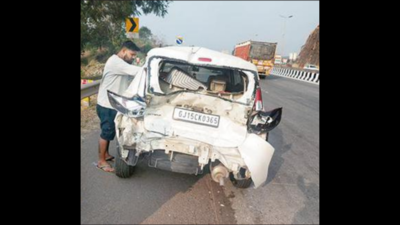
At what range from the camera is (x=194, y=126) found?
9.46ft

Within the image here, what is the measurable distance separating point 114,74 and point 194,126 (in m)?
1.34

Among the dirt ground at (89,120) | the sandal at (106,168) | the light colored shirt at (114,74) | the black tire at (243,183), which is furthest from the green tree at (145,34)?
the black tire at (243,183)

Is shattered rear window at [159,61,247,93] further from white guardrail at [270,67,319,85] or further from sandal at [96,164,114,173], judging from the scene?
white guardrail at [270,67,319,85]

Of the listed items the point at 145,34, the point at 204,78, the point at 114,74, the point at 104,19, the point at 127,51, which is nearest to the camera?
the point at 114,74

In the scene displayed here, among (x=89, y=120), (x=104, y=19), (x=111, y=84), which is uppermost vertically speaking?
(x=104, y=19)

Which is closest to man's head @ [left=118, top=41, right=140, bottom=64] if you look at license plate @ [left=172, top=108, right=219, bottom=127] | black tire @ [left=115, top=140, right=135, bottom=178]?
license plate @ [left=172, top=108, right=219, bottom=127]

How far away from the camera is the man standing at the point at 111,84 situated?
3195 mm

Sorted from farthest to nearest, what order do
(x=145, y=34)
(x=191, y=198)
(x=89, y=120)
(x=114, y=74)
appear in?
(x=145, y=34) < (x=89, y=120) < (x=114, y=74) < (x=191, y=198)

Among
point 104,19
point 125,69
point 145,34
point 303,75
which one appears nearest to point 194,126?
point 125,69

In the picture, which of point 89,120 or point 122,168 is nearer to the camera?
point 122,168

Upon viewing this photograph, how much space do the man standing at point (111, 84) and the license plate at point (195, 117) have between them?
0.88 m

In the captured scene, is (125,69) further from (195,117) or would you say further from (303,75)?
(303,75)
